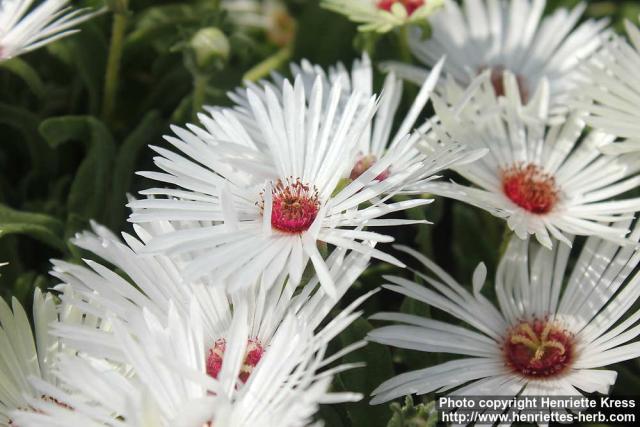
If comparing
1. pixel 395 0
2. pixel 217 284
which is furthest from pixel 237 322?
pixel 395 0

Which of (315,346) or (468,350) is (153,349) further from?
(468,350)

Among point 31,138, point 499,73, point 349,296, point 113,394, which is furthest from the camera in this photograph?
point 499,73

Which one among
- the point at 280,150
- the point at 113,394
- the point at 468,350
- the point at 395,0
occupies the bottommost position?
the point at 113,394

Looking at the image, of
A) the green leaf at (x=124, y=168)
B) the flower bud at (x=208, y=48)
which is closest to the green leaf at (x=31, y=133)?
the green leaf at (x=124, y=168)

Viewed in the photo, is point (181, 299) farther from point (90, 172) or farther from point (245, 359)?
point (90, 172)

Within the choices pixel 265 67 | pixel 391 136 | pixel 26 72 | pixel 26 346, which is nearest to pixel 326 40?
pixel 265 67

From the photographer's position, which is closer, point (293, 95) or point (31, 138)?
point (293, 95)
